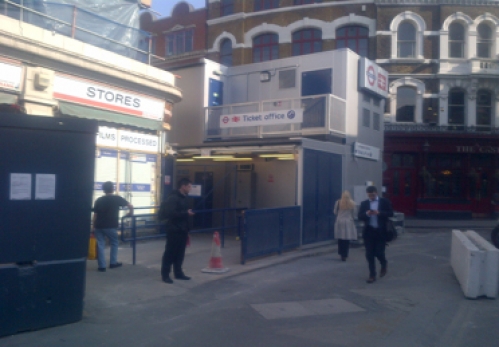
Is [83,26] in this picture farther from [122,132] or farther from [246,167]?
[246,167]

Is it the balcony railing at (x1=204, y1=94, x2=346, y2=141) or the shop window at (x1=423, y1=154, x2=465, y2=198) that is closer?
the balcony railing at (x1=204, y1=94, x2=346, y2=141)

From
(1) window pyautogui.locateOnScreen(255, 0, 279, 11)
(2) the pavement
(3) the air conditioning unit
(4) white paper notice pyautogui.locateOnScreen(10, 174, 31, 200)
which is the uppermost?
(1) window pyautogui.locateOnScreen(255, 0, 279, 11)

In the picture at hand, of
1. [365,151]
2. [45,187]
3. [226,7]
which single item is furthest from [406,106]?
[45,187]

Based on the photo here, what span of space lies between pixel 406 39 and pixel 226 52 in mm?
10448

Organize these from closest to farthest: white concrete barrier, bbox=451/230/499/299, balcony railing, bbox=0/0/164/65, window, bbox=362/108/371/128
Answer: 1. white concrete barrier, bbox=451/230/499/299
2. balcony railing, bbox=0/0/164/65
3. window, bbox=362/108/371/128

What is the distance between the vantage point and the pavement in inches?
305

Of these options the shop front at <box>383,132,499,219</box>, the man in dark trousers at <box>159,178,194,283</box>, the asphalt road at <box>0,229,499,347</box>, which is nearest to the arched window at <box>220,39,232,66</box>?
the shop front at <box>383,132,499,219</box>

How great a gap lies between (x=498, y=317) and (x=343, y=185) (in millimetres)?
9014

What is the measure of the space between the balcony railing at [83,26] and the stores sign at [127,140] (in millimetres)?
2370

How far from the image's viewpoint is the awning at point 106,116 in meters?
11.6

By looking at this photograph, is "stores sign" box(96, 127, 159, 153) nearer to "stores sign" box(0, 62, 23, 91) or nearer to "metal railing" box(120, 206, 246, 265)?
Result: "metal railing" box(120, 206, 246, 265)

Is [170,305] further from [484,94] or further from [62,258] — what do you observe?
[484,94]

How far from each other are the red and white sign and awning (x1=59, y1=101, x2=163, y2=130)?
116 mm

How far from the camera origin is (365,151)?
1711cm
